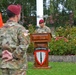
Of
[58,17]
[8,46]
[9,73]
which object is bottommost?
[58,17]

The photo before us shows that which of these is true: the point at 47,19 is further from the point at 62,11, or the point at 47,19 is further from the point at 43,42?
the point at 43,42

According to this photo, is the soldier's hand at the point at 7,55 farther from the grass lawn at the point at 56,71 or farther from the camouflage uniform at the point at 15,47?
the grass lawn at the point at 56,71

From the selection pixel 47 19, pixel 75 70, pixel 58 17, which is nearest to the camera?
pixel 75 70

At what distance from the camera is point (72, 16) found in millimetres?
25422

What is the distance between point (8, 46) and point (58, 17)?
20734 mm

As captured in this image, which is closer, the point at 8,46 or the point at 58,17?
the point at 8,46

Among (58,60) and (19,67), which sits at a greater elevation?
(19,67)

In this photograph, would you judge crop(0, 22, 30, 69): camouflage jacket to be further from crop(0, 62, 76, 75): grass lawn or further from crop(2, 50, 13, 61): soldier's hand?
crop(0, 62, 76, 75): grass lawn

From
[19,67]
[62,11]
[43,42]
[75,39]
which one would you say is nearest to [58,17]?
[62,11]

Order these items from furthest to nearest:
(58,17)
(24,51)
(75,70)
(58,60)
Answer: (58,17) → (58,60) → (75,70) → (24,51)

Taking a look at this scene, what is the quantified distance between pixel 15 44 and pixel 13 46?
0.13ft

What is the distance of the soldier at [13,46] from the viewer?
554cm

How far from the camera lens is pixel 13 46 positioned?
219 inches

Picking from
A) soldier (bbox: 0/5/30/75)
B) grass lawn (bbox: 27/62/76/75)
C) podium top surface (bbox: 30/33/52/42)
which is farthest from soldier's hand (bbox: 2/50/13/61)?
podium top surface (bbox: 30/33/52/42)
